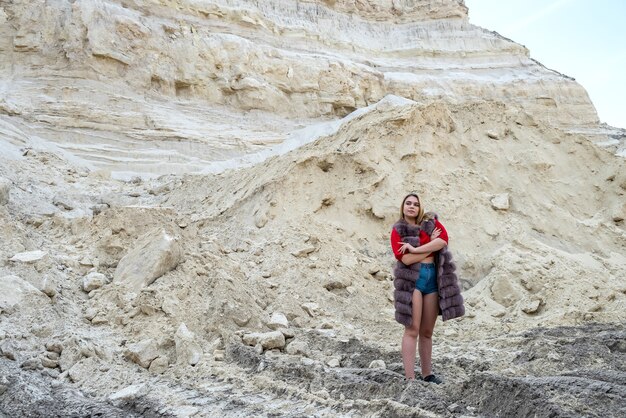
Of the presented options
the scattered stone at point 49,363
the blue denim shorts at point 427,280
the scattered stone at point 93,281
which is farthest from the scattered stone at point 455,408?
the scattered stone at point 93,281

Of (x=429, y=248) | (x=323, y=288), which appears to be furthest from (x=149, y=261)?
(x=429, y=248)

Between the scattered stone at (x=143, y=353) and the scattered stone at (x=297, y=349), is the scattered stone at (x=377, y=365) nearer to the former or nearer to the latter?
the scattered stone at (x=297, y=349)

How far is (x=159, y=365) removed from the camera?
14.2ft

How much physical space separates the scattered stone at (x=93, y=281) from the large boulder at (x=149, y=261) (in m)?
0.12

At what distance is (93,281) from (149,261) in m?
0.57

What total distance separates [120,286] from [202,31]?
19.2 m

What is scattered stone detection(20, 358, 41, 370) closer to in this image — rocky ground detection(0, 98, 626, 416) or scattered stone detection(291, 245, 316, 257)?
rocky ground detection(0, 98, 626, 416)

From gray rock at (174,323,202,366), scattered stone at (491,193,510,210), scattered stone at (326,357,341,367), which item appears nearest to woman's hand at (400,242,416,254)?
scattered stone at (326,357,341,367)

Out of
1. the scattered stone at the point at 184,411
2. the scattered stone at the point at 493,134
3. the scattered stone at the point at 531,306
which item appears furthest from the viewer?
the scattered stone at the point at 493,134

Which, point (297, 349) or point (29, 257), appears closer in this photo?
point (297, 349)

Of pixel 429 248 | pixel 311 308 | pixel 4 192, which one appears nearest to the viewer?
pixel 429 248

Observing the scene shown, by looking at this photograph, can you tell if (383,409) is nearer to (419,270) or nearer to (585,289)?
(419,270)

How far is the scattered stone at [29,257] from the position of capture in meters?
5.59

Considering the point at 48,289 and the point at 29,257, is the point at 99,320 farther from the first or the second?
the point at 29,257
